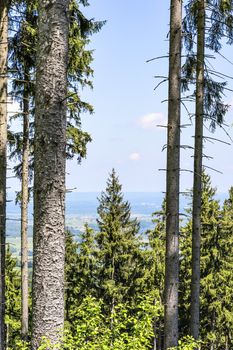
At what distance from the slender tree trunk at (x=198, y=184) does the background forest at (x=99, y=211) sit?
0.9 inches

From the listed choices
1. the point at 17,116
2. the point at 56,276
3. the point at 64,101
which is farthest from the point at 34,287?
the point at 17,116

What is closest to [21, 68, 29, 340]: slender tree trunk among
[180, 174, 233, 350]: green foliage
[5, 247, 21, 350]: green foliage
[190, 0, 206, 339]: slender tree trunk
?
[190, 0, 206, 339]: slender tree trunk

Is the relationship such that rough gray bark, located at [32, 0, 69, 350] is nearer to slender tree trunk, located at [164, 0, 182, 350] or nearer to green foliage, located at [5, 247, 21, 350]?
slender tree trunk, located at [164, 0, 182, 350]

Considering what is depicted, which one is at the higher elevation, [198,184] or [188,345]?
[198,184]

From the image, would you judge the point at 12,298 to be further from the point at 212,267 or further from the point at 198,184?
the point at 198,184

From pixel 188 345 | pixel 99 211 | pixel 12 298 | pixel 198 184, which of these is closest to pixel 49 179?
pixel 188 345

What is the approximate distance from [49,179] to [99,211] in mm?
18474

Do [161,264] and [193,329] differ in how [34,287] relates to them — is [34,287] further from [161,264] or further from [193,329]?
[161,264]

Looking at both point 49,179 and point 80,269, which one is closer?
point 49,179

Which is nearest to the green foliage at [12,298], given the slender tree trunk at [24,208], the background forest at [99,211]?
the background forest at [99,211]

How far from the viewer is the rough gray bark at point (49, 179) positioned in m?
3.71

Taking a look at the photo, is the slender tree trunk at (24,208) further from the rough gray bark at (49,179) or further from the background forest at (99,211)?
the rough gray bark at (49,179)

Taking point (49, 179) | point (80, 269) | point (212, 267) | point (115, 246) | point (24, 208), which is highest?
point (49, 179)

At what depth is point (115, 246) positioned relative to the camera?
2230 centimetres
